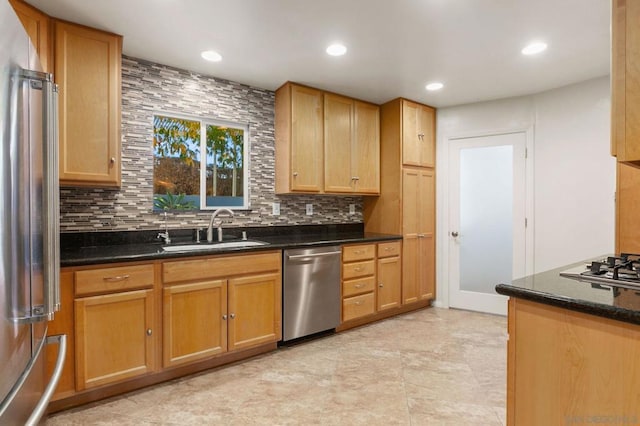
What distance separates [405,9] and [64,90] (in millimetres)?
2164

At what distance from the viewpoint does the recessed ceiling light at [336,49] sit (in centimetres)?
249

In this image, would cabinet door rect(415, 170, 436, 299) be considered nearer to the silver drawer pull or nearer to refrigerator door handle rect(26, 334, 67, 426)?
the silver drawer pull

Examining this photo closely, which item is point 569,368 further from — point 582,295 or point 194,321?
point 194,321

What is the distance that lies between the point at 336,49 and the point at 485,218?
2543 millimetres

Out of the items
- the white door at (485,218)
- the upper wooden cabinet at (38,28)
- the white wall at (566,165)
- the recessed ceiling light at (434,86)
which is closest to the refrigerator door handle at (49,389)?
the upper wooden cabinet at (38,28)

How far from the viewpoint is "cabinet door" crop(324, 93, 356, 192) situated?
348 centimetres

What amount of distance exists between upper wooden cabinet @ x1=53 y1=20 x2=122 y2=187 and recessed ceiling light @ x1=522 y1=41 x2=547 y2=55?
115 inches

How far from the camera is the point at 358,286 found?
3336 mm

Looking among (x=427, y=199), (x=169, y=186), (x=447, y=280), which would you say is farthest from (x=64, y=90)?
(x=447, y=280)

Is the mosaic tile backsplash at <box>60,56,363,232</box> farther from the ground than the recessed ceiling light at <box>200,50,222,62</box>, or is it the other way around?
the recessed ceiling light at <box>200,50,222,62</box>

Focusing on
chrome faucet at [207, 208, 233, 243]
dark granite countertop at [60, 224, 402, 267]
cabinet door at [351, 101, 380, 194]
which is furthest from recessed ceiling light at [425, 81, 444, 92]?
chrome faucet at [207, 208, 233, 243]

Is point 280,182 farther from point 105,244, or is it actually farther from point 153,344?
point 153,344

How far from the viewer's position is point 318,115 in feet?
11.2

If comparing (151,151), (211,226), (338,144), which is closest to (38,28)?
(151,151)
